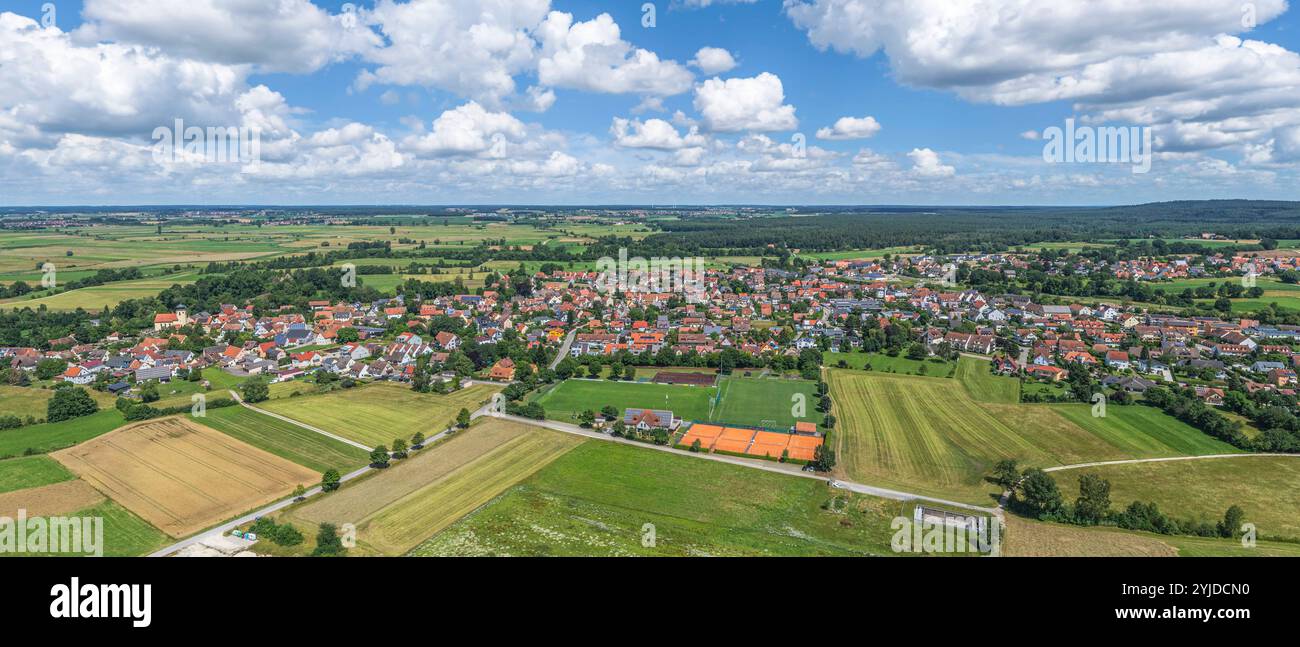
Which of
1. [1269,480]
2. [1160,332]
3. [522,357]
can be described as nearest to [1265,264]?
[1160,332]

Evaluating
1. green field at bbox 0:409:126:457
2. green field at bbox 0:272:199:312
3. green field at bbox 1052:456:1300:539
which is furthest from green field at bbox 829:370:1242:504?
green field at bbox 0:272:199:312

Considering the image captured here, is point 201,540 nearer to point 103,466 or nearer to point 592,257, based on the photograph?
point 103,466

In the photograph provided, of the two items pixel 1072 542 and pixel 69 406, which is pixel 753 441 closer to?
pixel 1072 542

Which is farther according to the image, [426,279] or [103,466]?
[426,279]

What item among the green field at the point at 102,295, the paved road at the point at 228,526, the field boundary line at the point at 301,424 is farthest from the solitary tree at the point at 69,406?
the green field at the point at 102,295

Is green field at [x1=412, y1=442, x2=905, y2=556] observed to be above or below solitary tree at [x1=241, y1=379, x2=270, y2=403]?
below

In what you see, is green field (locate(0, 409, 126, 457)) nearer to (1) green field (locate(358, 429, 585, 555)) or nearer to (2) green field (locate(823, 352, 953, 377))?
(1) green field (locate(358, 429, 585, 555))
